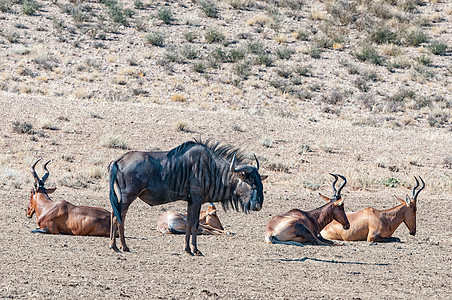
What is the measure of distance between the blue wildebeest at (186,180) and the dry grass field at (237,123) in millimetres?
868

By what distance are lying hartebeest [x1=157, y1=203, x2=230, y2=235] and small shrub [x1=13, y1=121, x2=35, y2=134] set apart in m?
11.7

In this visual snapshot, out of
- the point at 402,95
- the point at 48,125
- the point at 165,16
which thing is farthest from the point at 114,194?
the point at 165,16

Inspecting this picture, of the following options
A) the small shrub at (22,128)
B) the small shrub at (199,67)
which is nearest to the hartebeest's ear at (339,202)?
the small shrub at (22,128)

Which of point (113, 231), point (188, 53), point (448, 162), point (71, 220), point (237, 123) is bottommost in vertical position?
point (188, 53)

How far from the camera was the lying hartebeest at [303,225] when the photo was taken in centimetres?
1360

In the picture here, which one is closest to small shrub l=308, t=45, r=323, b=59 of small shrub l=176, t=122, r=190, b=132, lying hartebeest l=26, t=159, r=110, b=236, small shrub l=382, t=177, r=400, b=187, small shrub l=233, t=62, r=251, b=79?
small shrub l=233, t=62, r=251, b=79

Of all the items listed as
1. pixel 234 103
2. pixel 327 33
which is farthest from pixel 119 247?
pixel 327 33

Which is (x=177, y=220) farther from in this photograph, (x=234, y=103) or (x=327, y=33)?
(x=327, y=33)

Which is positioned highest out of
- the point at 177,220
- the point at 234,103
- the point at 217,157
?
the point at 217,157

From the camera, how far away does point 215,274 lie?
10.0 metres

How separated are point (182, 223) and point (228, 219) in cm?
268

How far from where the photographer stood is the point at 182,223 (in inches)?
567

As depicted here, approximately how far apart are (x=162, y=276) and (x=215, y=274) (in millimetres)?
809

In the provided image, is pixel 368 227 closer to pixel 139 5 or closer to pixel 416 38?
pixel 416 38
